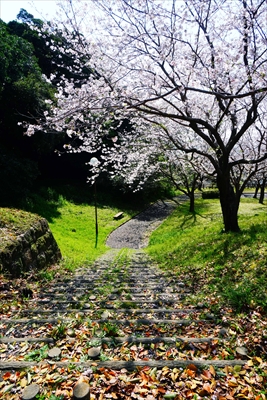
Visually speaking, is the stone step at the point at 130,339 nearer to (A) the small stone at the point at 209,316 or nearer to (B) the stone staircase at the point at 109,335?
(B) the stone staircase at the point at 109,335

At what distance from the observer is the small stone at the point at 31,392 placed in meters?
1.70

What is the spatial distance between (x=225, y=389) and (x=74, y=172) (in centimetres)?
2513

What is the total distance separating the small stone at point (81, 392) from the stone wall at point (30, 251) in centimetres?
328

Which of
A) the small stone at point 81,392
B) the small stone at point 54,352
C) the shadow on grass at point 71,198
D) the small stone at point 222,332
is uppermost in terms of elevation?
the shadow on grass at point 71,198

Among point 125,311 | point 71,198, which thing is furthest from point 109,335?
point 71,198

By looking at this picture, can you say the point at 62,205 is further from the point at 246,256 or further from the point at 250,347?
the point at 250,347

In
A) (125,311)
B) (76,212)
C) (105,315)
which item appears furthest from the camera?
(76,212)

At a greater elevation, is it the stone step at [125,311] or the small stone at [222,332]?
the small stone at [222,332]

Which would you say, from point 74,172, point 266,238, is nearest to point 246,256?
point 266,238

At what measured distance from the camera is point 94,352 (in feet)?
7.14

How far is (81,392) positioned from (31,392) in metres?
0.42

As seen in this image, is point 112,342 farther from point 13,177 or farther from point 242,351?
point 13,177

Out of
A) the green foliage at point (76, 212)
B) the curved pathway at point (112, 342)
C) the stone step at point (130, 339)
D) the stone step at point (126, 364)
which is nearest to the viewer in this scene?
the curved pathway at point (112, 342)

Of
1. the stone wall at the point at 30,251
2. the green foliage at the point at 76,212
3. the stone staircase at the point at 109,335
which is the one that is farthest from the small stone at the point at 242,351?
the green foliage at the point at 76,212
